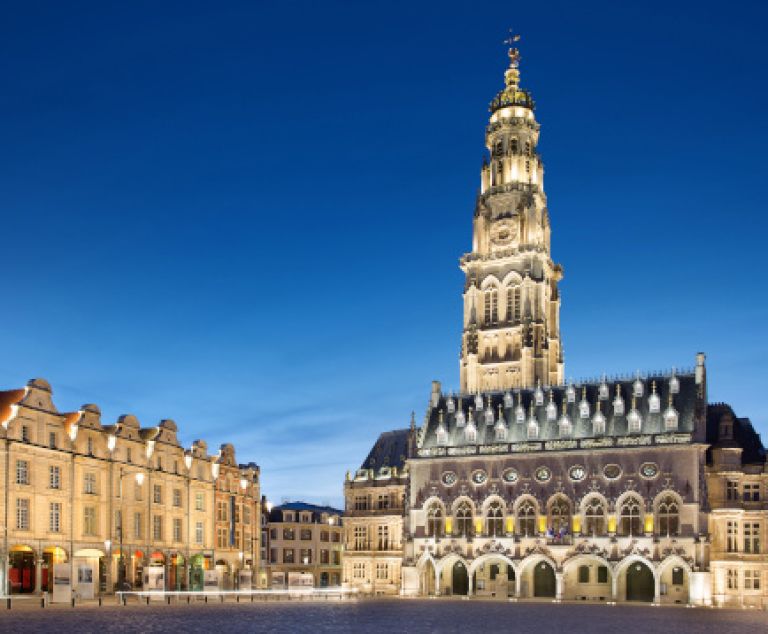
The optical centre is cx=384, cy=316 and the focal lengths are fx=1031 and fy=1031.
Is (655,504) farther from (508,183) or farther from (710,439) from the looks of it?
(508,183)

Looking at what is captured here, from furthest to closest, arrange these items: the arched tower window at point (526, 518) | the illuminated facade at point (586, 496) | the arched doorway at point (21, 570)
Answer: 1. the arched tower window at point (526, 518)
2. the illuminated facade at point (586, 496)
3. the arched doorway at point (21, 570)

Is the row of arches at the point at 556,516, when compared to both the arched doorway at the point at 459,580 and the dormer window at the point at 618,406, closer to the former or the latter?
the arched doorway at the point at 459,580

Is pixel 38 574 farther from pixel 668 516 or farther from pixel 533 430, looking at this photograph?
pixel 668 516

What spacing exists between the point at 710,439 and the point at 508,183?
52.5 m

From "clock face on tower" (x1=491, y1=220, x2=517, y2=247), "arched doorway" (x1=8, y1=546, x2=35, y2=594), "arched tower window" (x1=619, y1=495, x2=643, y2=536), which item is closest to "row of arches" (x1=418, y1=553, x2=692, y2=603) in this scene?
"arched tower window" (x1=619, y1=495, x2=643, y2=536)

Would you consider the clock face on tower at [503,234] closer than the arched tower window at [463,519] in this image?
No

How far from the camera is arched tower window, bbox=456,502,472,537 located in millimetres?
101938

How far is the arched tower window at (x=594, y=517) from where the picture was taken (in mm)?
94938

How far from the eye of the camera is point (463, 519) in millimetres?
102562

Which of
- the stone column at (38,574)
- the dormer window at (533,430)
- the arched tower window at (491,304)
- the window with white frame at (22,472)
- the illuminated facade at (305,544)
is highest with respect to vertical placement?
the arched tower window at (491,304)

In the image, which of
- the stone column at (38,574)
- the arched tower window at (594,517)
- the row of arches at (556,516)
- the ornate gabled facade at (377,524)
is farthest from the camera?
the ornate gabled facade at (377,524)

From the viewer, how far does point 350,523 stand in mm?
117500

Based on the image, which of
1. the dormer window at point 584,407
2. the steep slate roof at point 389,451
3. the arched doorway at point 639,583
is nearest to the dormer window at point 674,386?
the dormer window at point 584,407

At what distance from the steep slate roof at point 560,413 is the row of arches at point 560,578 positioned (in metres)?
11.1
